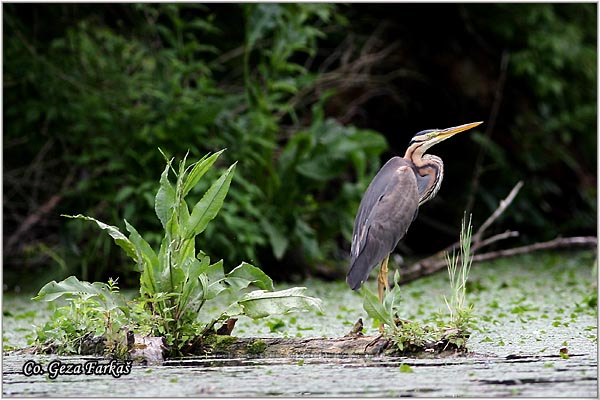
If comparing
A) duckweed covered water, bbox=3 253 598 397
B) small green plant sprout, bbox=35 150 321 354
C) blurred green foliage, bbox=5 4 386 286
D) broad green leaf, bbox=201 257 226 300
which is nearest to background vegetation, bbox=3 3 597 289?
blurred green foliage, bbox=5 4 386 286

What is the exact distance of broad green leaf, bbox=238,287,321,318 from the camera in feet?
14.3

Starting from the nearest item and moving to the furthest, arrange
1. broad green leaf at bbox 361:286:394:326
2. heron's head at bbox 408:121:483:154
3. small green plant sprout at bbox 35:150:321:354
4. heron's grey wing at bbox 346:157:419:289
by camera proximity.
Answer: broad green leaf at bbox 361:286:394:326 → small green plant sprout at bbox 35:150:321:354 → heron's grey wing at bbox 346:157:419:289 → heron's head at bbox 408:121:483:154

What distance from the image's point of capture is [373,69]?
10453 millimetres

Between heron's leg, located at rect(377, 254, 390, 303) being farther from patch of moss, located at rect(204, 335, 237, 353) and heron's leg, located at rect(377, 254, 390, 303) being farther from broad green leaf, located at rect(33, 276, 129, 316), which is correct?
broad green leaf, located at rect(33, 276, 129, 316)

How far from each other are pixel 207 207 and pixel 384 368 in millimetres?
1213

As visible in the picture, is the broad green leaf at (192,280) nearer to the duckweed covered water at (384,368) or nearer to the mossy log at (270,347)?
the mossy log at (270,347)

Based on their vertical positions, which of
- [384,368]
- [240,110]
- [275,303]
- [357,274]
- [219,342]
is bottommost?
[219,342]

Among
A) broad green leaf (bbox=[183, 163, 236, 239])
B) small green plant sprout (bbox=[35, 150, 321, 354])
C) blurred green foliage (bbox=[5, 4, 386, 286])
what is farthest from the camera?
blurred green foliage (bbox=[5, 4, 386, 286])

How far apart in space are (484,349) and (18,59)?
206 inches

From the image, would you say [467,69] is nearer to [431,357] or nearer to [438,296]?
[438,296]

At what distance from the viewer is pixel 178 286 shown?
437 centimetres

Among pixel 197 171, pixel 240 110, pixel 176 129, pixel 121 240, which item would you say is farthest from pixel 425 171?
pixel 240 110

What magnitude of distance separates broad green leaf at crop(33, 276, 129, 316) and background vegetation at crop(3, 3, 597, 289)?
3093 mm

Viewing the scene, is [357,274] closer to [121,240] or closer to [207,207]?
[207,207]
